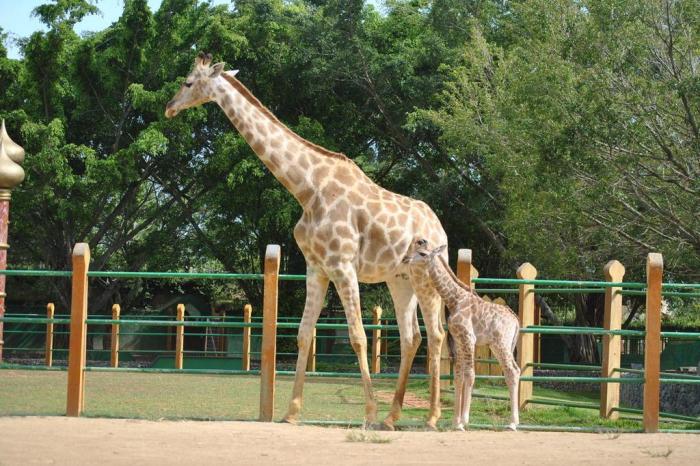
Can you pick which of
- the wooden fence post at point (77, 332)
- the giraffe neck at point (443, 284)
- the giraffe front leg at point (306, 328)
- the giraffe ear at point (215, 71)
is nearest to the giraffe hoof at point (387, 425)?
the giraffe front leg at point (306, 328)

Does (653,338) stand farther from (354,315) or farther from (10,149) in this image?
(10,149)

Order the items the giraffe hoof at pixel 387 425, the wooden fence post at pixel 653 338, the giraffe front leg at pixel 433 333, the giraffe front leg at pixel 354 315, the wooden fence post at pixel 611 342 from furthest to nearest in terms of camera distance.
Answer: the wooden fence post at pixel 611 342, the wooden fence post at pixel 653 338, the giraffe front leg at pixel 433 333, the giraffe front leg at pixel 354 315, the giraffe hoof at pixel 387 425

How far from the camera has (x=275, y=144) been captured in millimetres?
8586

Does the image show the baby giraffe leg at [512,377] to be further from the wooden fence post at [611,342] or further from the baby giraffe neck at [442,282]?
the wooden fence post at [611,342]

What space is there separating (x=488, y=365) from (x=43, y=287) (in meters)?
15.0

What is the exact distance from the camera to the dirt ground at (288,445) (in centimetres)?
612

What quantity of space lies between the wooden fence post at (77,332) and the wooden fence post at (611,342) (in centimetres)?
481

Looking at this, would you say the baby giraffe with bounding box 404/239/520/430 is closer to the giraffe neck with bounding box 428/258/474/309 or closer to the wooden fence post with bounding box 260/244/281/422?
the giraffe neck with bounding box 428/258/474/309

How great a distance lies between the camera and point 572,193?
48.4 ft

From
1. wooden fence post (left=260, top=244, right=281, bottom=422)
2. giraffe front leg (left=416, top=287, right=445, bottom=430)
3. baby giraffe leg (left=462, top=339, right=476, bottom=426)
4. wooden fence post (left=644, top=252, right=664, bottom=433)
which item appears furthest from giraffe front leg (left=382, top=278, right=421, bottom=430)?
wooden fence post (left=644, top=252, right=664, bottom=433)

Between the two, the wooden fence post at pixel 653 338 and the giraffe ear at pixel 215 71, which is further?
the giraffe ear at pixel 215 71

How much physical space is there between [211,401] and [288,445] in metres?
4.42

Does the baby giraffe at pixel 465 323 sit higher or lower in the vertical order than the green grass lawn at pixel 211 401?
higher

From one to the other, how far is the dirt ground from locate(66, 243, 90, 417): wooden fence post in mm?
348
